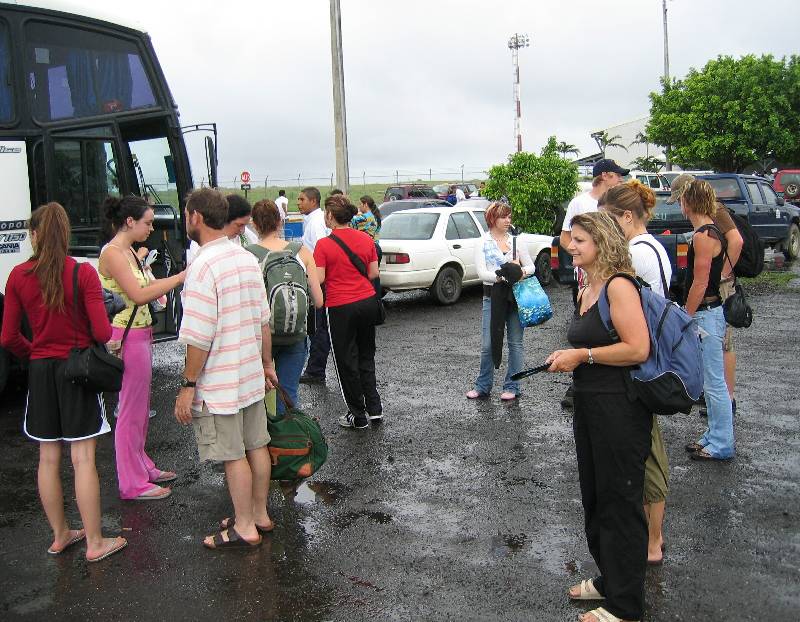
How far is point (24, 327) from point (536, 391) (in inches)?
197

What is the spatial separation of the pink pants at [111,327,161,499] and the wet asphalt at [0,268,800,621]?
0.50 ft

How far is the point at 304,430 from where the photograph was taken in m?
4.99

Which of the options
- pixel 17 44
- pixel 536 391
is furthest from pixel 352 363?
pixel 17 44

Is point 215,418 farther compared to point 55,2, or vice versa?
point 55,2

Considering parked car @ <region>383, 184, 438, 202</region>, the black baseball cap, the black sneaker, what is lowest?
the black sneaker

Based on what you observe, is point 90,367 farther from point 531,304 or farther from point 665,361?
point 531,304

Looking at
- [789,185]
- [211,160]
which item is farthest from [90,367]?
[789,185]

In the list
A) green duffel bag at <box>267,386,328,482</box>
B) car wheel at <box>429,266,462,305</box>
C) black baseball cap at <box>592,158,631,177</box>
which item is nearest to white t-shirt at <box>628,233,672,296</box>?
black baseball cap at <box>592,158,631,177</box>

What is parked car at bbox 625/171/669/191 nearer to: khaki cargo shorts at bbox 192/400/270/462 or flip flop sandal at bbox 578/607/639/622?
khaki cargo shorts at bbox 192/400/270/462

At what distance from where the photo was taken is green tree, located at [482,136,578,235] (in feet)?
65.9

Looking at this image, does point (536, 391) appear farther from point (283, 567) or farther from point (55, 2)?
point (55, 2)

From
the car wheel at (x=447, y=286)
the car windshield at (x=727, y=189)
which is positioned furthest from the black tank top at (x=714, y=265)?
the car windshield at (x=727, y=189)

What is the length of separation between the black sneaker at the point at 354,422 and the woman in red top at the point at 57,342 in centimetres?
269

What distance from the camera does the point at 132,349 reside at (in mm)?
5375
